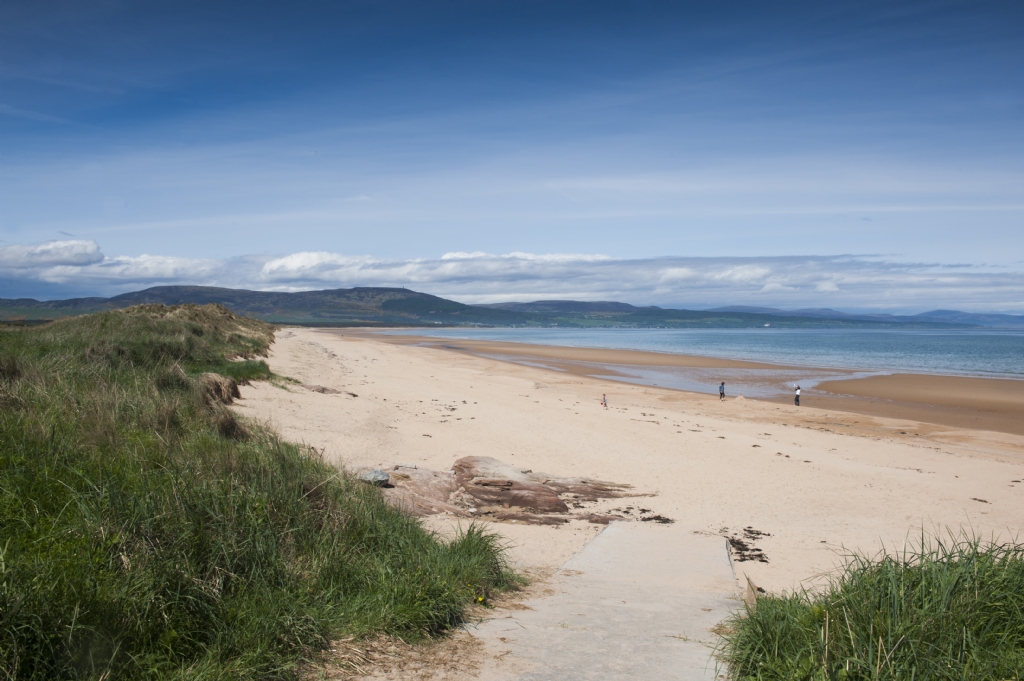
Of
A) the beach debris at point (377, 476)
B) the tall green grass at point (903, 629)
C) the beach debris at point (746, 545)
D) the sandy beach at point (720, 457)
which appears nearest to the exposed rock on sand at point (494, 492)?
the beach debris at point (377, 476)

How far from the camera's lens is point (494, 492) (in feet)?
30.9

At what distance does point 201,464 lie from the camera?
5.07m

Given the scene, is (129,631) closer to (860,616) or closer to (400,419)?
(860,616)

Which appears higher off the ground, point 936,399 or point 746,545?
point 746,545

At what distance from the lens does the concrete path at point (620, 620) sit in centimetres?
395

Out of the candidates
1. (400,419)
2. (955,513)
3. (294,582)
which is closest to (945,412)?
(955,513)

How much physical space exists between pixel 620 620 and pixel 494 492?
185 inches

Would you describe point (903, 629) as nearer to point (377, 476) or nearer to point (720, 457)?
point (377, 476)

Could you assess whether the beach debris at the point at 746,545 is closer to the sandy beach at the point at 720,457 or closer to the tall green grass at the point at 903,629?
the sandy beach at the point at 720,457

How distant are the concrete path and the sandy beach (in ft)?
1.70

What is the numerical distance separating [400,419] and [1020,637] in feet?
40.9

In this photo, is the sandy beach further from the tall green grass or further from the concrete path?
the tall green grass

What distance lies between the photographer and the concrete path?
3.95 metres

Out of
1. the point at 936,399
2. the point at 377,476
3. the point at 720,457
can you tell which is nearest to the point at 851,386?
the point at 936,399
